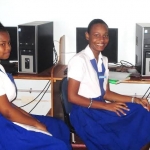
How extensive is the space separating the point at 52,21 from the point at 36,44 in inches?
19.8

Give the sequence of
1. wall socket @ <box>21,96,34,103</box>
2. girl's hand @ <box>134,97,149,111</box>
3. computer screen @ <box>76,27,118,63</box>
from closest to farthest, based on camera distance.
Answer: girl's hand @ <box>134,97,149,111</box>, computer screen @ <box>76,27,118,63</box>, wall socket @ <box>21,96,34,103</box>

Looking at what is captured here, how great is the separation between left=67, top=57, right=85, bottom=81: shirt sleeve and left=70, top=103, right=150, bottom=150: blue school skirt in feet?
0.71

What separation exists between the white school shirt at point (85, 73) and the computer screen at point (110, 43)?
2.59 feet

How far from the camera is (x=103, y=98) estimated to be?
2.53 meters

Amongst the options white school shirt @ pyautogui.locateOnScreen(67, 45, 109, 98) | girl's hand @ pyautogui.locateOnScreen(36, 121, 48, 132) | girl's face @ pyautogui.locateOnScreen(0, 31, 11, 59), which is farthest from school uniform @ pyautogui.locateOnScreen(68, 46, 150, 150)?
girl's face @ pyautogui.locateOnScreen(0, 31, 11, 59)

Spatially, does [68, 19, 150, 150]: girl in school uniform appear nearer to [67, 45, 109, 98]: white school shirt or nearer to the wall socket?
[67, 45, 109, 98]: white school shirt

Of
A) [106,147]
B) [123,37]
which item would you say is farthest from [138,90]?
[106,147]

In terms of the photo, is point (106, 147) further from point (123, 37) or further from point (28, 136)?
point (123, 37)

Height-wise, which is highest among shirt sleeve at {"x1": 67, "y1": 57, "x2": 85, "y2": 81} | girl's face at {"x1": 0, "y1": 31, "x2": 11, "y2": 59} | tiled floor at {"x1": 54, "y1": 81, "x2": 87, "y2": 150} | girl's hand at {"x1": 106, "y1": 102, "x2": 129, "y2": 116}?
girl's face at {"x1": 0, "y1": 31, "x2": 11, "y2": 59}

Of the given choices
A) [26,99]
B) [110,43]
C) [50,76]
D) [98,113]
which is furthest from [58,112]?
[98,113]

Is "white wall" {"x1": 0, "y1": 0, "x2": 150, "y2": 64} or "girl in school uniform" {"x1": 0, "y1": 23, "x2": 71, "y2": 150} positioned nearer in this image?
"girl in school uniform" {"x1": 0, "y1": 23, "x2": 71, "y2": 150}

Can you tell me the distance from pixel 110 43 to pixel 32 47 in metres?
0.76

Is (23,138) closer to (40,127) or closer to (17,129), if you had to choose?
(17,129)

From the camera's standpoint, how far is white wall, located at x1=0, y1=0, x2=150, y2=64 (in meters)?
3.28
